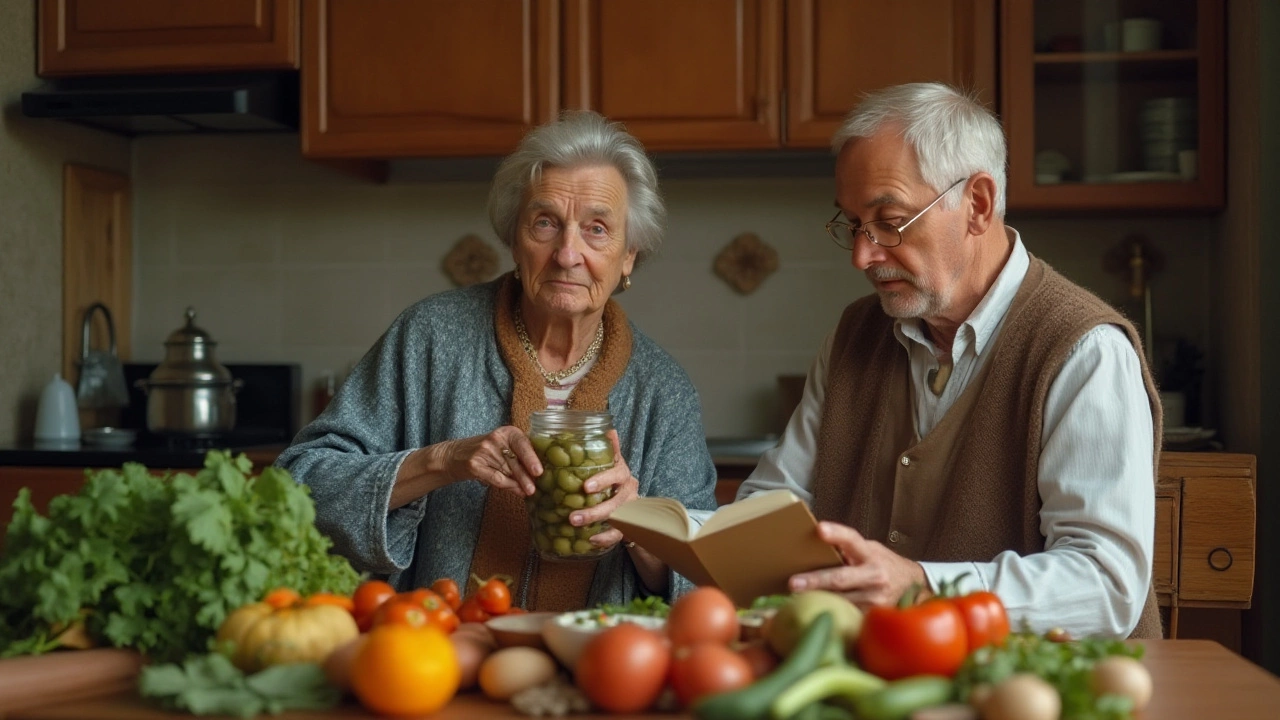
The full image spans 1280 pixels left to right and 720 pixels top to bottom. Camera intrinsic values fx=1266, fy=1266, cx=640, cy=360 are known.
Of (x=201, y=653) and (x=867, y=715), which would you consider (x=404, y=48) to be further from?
(x=867, y=715)

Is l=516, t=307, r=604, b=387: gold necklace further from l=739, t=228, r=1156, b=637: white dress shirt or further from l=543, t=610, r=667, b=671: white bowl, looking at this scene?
l=543, t=610, r=667, b=671: white bowl

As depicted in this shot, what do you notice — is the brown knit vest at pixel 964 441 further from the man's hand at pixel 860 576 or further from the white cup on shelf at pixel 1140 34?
the white cup on shelf at pixel 1140 34

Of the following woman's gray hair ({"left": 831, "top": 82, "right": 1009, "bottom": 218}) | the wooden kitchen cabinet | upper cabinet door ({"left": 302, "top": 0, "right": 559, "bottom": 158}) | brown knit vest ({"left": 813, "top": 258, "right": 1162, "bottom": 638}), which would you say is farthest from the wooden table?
upper cabinet door ({"left": 302, "top": 0, "right": 559, "bottom": 158})

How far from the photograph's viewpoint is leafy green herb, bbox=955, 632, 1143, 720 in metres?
0.87

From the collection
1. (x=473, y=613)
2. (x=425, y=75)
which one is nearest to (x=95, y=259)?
(x=425, y=75)

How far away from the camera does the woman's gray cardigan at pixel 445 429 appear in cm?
184

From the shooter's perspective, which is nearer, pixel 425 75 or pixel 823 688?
pixel 823 688

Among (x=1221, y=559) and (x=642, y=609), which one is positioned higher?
(x=642, y=609)

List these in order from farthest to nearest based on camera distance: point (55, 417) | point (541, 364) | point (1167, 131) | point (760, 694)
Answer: point (55, 417) < point (1167, 131) < point (541, 364) < point (760, 694)

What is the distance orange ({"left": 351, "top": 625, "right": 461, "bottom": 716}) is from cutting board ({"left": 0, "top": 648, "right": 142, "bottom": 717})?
9.8 inches

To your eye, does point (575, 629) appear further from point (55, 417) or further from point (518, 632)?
point (55, 417)

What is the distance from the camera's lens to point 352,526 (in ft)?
5.88

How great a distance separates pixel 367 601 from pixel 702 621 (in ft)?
1.22

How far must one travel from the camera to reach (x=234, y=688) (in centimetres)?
99
